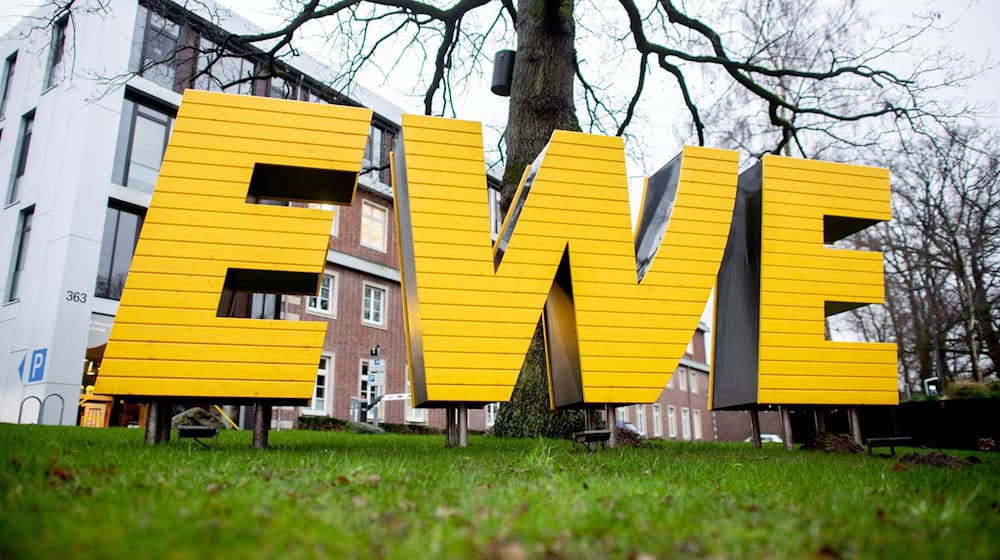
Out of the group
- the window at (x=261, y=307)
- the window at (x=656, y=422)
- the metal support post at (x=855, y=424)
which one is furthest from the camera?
the window at (x=656, y=422)

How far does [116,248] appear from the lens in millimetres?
19000

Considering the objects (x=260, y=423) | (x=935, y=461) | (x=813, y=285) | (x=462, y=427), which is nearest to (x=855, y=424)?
(x=813, y=285)

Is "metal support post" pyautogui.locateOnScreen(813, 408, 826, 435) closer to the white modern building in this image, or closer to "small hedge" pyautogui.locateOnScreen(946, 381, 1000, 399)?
"small hedge" pyautogui.locateOnScreen(946, 381, 1000, 399)

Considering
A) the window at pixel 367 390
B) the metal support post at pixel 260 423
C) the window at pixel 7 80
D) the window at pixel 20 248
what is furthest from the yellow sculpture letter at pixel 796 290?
the window at pixel 7 80

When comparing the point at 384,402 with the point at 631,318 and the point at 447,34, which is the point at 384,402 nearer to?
the point at 447,34

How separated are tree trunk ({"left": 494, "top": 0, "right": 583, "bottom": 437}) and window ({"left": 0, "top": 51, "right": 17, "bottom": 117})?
65.6 ft

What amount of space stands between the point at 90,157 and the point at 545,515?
19938 millimetres

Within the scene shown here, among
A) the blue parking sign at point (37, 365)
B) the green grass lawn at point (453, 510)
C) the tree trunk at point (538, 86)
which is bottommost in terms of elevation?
the green grass lawn at point (453, 510)

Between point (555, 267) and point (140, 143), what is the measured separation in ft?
57.3

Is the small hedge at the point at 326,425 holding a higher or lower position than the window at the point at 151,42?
lower

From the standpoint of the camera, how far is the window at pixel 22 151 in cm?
2062

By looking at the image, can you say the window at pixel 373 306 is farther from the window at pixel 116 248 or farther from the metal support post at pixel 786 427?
the metal support post at pixel 786 427

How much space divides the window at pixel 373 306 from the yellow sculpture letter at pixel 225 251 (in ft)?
60.6

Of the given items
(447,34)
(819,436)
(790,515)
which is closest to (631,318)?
(819,436)
